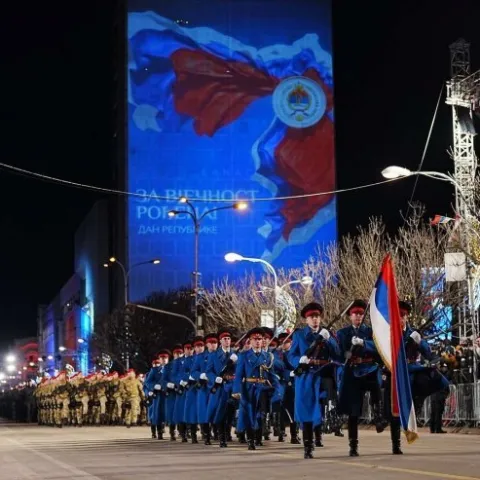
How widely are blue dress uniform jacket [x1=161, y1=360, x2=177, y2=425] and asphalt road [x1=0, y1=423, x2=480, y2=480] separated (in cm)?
431

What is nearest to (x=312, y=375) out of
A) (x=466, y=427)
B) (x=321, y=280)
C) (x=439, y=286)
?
(x=466, y=427)

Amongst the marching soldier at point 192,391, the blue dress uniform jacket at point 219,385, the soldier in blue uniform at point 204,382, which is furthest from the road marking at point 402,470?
the marching soldier at point 192,391

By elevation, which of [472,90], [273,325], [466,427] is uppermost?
[472,90]

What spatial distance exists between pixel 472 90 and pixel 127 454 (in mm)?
19008

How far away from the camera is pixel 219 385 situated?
66.7 feet

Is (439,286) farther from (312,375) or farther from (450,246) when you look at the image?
(312,375)

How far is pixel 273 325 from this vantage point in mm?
40438

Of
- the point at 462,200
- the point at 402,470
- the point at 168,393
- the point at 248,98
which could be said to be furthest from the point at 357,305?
the point at 248,98

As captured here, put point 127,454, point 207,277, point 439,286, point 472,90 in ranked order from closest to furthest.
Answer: point 127,454 < point 472,90 < point 439,286 < point 207,277

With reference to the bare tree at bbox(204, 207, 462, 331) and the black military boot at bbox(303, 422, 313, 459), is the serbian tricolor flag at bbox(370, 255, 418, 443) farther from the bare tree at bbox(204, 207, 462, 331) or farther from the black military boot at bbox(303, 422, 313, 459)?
the bare tree at bbox(204, 207, 462, 331)

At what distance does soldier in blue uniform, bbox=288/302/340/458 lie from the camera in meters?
14.5

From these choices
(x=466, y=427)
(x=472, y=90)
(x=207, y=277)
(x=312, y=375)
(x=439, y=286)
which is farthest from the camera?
(x=207, y=277)

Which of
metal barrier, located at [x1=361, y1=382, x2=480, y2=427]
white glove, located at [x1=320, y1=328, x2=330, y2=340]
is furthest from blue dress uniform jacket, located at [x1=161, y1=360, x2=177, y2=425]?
white glove, located at [x1=320, y1=328, x2=330, y2=340]

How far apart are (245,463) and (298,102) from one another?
87792mm
